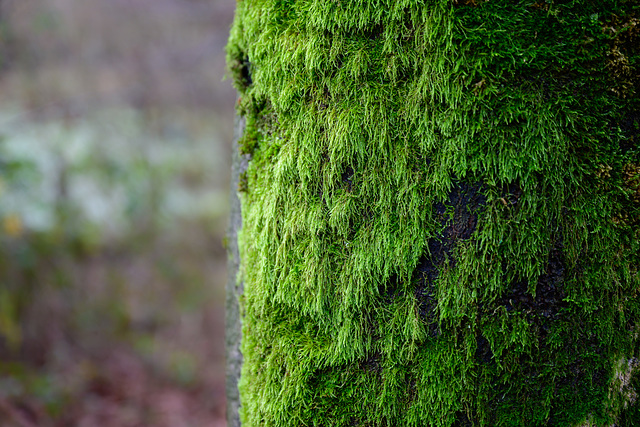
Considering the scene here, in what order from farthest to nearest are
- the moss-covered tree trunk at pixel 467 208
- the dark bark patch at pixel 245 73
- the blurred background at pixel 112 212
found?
the blurred background at pixel 112 212 < the dark bark patch at pixel 245 73 < the moss-covered tree trunk at pixel 467 208

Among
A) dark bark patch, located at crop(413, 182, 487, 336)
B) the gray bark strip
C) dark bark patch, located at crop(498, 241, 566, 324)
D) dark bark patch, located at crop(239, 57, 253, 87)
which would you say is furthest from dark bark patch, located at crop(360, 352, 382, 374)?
dark bark patch, located at crop(239, 57, 253, 87)

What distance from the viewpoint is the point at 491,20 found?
97 cm

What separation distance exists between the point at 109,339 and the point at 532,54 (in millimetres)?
6803

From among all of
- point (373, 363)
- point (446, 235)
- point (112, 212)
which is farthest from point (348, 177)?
point (112, 212)

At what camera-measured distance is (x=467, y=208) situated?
3.32ft

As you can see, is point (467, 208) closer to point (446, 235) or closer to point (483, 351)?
point (446, 235)

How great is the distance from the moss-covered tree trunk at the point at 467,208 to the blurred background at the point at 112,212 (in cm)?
332

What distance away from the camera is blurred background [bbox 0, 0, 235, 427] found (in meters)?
5.19

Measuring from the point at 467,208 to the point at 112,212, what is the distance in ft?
23.4

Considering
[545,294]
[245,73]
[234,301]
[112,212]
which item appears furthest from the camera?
[112,212]

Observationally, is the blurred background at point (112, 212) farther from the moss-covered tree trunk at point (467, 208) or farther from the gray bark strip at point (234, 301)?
the moss-covered tree trunk at point (467, 208)

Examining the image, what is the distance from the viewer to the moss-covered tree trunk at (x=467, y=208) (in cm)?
97

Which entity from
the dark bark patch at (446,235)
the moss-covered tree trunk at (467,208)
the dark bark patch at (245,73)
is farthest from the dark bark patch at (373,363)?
the dark bark patch at (245,73)

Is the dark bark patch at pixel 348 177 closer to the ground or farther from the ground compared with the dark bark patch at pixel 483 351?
farther from the ground
